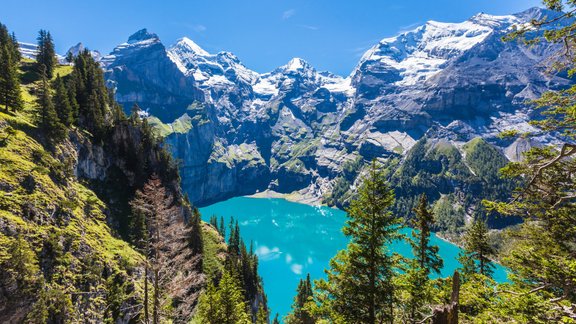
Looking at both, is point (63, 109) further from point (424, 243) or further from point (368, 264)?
point (424, 243)

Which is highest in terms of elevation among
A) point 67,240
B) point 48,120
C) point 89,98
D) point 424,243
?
point 89,98

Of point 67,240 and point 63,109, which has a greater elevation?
point 63,109

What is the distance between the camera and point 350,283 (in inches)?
643

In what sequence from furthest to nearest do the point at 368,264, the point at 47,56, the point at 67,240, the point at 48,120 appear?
the point at 47,56
the point at 48,120
the point at 67,240
the point at 368,264

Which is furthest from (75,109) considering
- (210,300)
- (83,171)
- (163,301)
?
(163,301)

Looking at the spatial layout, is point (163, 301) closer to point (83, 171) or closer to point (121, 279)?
point (121, 279)

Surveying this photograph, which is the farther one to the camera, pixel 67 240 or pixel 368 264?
pixel 67 240

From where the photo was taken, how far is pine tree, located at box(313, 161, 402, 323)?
15961mm

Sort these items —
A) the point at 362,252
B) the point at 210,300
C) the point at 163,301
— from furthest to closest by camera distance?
the point at 210,300 < the point at 163,301 < the point at 362,252

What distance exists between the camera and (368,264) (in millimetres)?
16156

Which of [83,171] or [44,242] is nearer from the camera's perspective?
[44,242]

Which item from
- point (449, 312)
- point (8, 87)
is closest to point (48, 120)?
point (8, 87)

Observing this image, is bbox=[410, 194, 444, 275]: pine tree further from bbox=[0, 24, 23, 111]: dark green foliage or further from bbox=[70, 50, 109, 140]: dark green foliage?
bbox=[70, 50, 109, 140]: dark green foliage

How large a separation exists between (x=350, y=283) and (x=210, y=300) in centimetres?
2306
